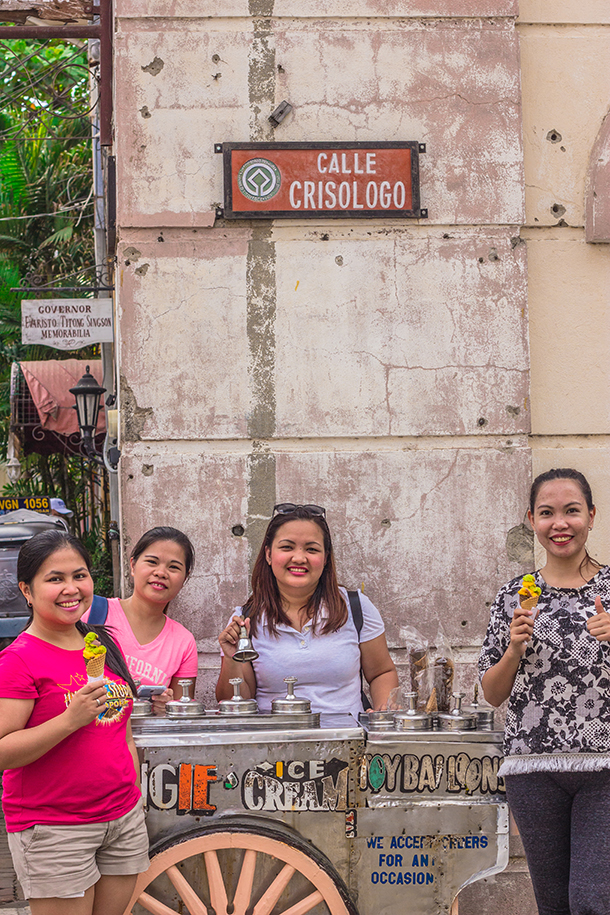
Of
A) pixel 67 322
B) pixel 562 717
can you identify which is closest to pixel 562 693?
pixel 562 717

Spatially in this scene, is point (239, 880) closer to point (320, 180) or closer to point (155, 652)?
point (155, 652)

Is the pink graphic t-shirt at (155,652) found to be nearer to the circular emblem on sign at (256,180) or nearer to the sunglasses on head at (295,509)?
the sunglasses on head at (295,509)

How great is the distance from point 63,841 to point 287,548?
1.28m

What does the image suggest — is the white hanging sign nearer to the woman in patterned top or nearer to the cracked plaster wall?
the cracked plaster wall

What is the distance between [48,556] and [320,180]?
217cm

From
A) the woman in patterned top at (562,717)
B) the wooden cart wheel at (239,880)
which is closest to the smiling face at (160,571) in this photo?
the wooden cart wheel at (239,880)

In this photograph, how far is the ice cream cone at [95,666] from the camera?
2.69m

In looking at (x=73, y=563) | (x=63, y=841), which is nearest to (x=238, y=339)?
(x=73, y=563)

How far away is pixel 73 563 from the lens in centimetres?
283

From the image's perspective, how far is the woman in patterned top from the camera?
2.76 meters

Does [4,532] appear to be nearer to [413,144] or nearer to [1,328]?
[413,144]

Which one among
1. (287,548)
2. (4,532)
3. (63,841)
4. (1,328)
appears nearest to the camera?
(63,841)

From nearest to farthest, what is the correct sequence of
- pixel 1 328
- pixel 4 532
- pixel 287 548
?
pixel 287 548 < pixel 4 532 < pixel 1 328

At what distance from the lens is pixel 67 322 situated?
6910 millimetres
